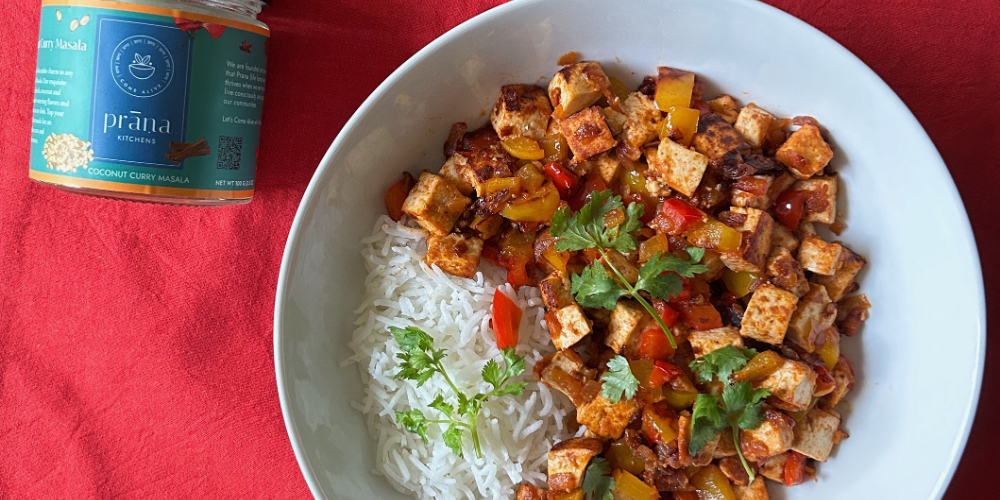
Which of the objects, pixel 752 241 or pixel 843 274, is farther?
pixel 843 274

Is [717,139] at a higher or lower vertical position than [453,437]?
higher

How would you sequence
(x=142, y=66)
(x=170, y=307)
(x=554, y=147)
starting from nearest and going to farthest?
(x=142, y=66) < (x=554, y=147) < (x=170, y=307)

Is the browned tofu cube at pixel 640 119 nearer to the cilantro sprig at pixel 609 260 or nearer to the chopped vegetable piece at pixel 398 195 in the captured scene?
the cilantro sprig at pixel 609 260

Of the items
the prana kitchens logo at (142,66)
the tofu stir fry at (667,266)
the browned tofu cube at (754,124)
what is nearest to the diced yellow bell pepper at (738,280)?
the tofu stir fry at (667,266)

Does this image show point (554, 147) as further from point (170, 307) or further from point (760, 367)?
point (170, 307)

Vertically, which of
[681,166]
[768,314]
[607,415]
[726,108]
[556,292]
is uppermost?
[726,108]

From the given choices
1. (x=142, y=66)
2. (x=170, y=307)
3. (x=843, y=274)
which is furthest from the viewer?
(x=170, y=307)

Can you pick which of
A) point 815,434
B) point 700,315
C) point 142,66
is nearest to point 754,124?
point 700,315
